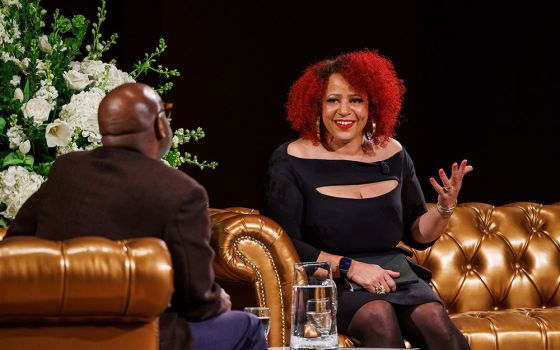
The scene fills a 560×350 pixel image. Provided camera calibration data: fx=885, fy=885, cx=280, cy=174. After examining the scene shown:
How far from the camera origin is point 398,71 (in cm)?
540

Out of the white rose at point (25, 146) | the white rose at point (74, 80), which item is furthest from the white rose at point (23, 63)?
the white rose at point (25, 146)

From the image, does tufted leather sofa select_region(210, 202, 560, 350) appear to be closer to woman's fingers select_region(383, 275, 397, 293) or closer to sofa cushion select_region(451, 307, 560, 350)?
sofa cushion select_region(451, 307, 560, 350)

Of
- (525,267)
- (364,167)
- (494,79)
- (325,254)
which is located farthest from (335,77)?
(494,79)

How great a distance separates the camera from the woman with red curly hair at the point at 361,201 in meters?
3.01

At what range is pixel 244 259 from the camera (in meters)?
2.89

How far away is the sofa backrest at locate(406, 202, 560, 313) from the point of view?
3.86 meters

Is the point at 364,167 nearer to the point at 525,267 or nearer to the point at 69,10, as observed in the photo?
the point at 525,267

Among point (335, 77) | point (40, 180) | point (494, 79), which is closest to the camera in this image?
point (40, 180)

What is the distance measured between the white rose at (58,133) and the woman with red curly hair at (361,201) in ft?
3.08

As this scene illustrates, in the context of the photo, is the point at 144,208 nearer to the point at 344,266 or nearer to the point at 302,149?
the point at 344,266

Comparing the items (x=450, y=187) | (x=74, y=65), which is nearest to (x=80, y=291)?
(x=74, y=65)

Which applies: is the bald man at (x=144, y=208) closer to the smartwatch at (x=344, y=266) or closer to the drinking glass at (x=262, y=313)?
the drinking glass at (x=262, y=313)

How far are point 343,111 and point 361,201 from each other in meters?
0.37

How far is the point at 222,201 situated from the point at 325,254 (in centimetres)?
182
